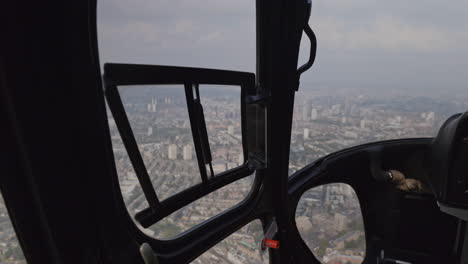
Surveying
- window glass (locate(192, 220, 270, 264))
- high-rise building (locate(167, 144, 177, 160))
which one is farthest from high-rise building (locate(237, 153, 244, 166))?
high-rise building (locate(167, 144, 177, 160))

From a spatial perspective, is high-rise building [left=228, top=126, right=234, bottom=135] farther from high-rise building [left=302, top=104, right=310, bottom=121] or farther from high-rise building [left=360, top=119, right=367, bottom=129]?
high-rise building [left=360, top=119, right=367, bottom=129]

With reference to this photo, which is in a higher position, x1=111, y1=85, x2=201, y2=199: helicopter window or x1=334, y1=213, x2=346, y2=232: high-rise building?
x1=111, y1=85, x2=201, y2=199: helicopter window

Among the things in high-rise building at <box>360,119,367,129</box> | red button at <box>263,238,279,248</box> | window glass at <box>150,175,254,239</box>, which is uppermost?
high-rise building at <box>360,119,367,129</box>

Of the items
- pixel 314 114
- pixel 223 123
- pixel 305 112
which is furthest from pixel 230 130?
pixel 314 114

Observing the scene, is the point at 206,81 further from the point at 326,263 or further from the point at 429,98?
the point at 429,98

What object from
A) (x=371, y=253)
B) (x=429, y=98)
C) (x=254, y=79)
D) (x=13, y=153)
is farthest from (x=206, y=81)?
(x=371, y=253)

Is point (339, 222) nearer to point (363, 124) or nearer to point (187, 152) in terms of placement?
point (363, 124)

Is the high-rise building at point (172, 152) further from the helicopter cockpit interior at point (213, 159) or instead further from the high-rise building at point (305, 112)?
the high-rise building at point (305, 112)
